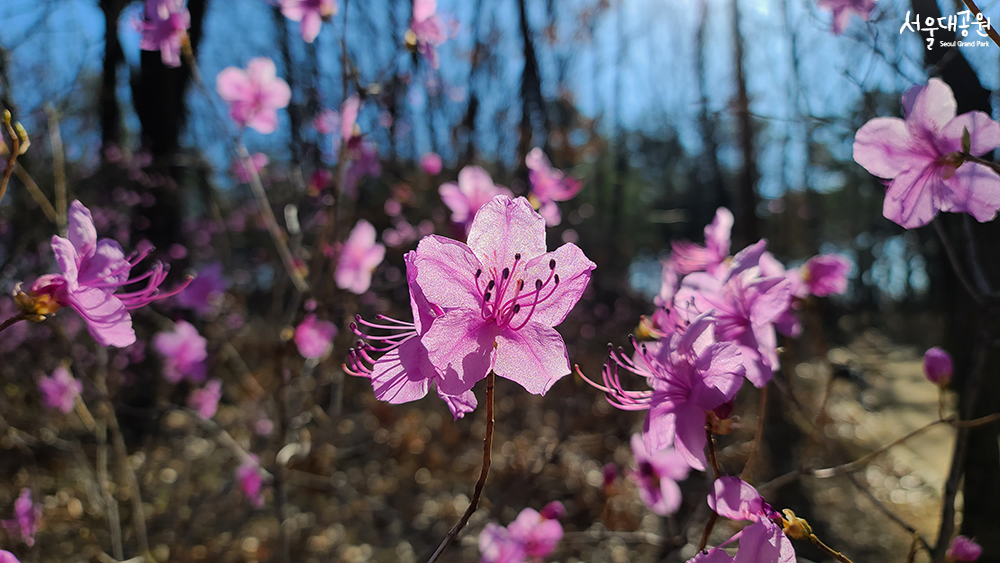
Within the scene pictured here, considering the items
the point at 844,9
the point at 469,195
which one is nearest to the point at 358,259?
the point at 469,195

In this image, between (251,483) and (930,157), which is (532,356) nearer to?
(930,157)

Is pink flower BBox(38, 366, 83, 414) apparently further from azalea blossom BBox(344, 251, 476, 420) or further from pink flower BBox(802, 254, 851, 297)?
pink flower BBox(802, 254, 851, 297)

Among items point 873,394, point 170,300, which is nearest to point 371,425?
point 170,300

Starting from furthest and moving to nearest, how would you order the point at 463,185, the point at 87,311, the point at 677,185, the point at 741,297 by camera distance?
the point at 677,185 → the point at 463,185 → the point at 741,297 → the point at 87,311

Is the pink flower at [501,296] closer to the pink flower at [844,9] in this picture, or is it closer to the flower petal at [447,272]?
the flower petal at [447,272]

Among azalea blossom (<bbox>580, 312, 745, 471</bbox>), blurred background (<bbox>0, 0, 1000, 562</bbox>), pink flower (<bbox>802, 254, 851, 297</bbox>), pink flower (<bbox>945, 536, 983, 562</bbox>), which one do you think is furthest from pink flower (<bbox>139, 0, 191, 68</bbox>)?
pink flower (<bbox>945, 536, 983, 562</bbox>)

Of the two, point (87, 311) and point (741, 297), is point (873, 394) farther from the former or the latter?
point (87, 311)
